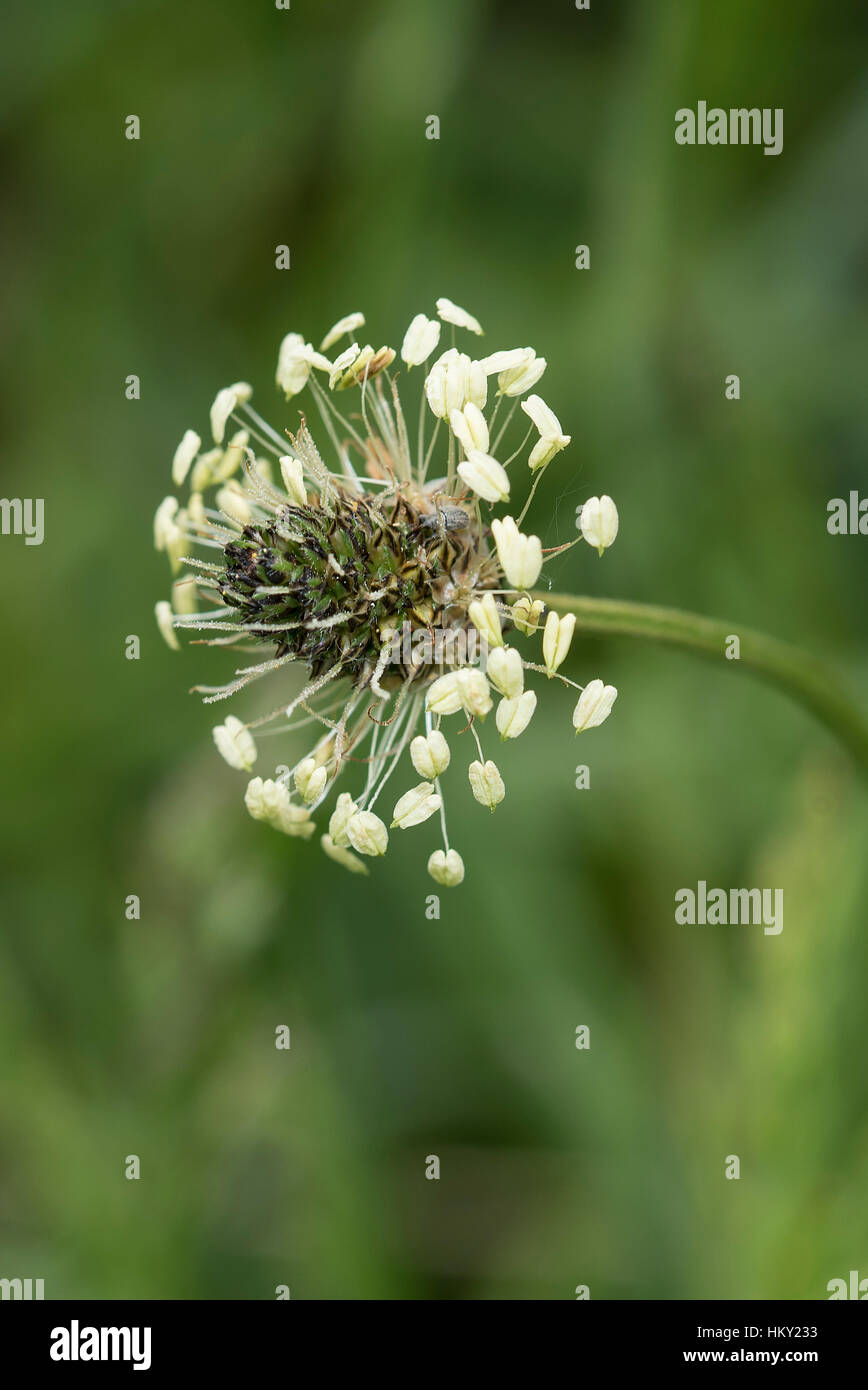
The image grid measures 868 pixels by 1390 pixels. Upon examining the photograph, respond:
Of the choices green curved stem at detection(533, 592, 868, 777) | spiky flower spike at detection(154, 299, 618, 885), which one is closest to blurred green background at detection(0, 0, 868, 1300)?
green curved stem at detection(533, 592, 868, 777)

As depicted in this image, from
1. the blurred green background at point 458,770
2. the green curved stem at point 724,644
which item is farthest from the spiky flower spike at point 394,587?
the blurred green background at point 458,770

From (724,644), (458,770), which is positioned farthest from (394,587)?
(458,770)

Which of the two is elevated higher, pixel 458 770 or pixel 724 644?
pixel 724 644

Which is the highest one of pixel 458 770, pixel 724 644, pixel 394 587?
pixel 394 587

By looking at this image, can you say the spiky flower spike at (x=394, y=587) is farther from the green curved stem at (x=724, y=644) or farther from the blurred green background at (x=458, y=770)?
the blurred green background at (x=458, y=770)

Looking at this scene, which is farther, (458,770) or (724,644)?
(458,770)

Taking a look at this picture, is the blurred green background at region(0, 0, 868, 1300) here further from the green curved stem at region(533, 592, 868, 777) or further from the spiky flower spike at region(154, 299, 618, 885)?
the spiky flower spike at region(154, 299, 618, 885)

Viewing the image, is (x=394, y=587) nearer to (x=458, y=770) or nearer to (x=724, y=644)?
(x=724, y=644)
